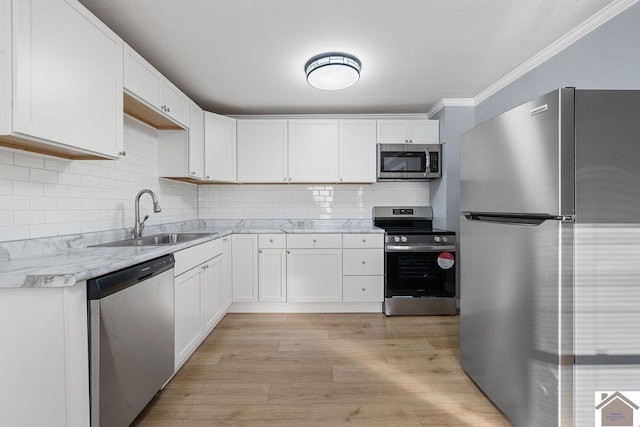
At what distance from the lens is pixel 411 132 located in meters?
3.54

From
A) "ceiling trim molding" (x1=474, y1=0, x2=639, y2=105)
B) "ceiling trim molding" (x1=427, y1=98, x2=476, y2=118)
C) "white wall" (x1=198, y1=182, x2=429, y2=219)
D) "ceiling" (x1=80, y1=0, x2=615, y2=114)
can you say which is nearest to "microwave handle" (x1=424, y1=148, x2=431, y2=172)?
"white wall" (x1=198, y1=182, x2=429, y2=219)

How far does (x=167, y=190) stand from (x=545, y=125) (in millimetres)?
3159

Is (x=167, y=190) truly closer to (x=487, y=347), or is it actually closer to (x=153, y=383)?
(x=153, y=383)

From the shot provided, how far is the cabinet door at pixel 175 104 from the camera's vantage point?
7.92 feet

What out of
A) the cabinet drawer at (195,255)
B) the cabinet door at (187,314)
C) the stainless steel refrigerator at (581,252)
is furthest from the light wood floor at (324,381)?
the cabinet drawer at (195,255)

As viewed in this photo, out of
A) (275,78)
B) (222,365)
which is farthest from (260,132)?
(222,365)

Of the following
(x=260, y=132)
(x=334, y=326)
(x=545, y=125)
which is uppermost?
(x=260, y=132)

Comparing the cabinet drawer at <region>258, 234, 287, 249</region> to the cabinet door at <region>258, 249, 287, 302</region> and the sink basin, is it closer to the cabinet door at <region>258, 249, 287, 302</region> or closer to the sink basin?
the cabinet door at <region>258, 249, 287, 302</region>

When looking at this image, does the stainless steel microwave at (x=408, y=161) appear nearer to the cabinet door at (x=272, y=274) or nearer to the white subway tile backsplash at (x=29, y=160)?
the cabinet door at (x=272, y=274)

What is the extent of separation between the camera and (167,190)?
10.1 feet

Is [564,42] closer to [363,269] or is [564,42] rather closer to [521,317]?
[521,317]

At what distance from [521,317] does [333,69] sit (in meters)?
2.07

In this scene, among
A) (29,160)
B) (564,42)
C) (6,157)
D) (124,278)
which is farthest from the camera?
(564,42)

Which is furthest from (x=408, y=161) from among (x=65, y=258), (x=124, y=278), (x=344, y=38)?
(x=65, y=258)
